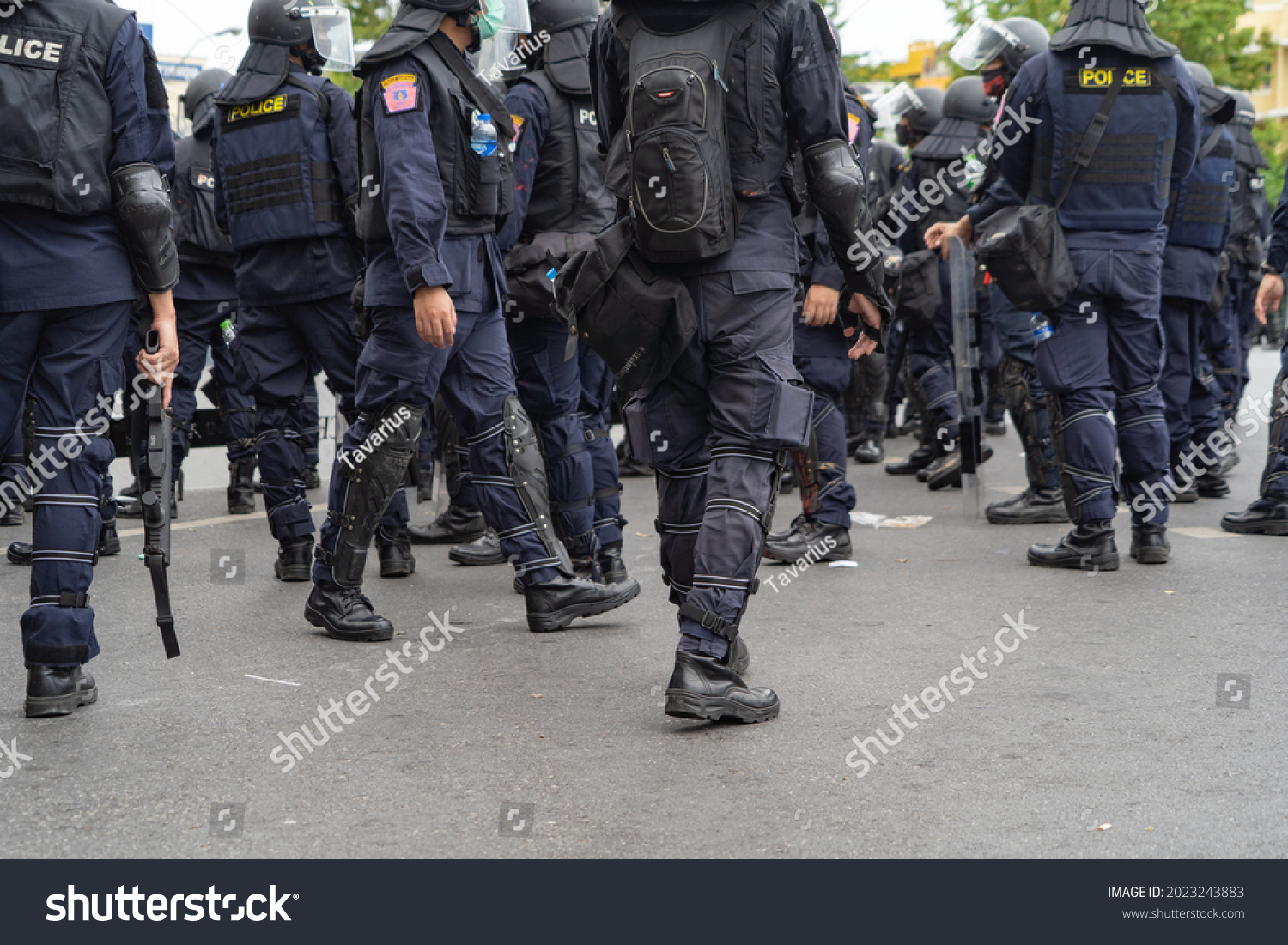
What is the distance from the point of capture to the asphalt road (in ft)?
8.69

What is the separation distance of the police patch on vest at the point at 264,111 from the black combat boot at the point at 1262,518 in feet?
14.6

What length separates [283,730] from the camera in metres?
3.40

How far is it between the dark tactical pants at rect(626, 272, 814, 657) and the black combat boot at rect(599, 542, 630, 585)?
1649mm

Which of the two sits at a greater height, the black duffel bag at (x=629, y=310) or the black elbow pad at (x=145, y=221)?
the black elbow pad at (x=145, y=221)

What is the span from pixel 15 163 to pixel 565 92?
2.27m

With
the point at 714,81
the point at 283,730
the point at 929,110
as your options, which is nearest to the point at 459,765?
the point at 283,730

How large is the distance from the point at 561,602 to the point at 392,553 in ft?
4.48

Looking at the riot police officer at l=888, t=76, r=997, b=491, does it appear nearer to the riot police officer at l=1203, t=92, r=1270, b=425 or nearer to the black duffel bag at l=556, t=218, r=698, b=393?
the riot police officer at l=1203, t=92, r=1270, b=425

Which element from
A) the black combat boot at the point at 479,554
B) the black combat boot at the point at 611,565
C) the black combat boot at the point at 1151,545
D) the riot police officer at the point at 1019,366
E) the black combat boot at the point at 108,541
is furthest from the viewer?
the riot police officer at the point at 1019,366

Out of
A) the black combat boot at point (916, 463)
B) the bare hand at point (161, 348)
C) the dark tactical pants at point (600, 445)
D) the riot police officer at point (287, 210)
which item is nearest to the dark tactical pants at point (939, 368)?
the black combat boot at point (916, 463)

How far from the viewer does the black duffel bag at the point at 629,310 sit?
3457 mm

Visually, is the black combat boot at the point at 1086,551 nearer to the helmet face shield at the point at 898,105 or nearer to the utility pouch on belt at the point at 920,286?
the utility pouch on belt at the point at 920,286

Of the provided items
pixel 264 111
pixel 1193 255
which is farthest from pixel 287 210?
pixel 1193 255
